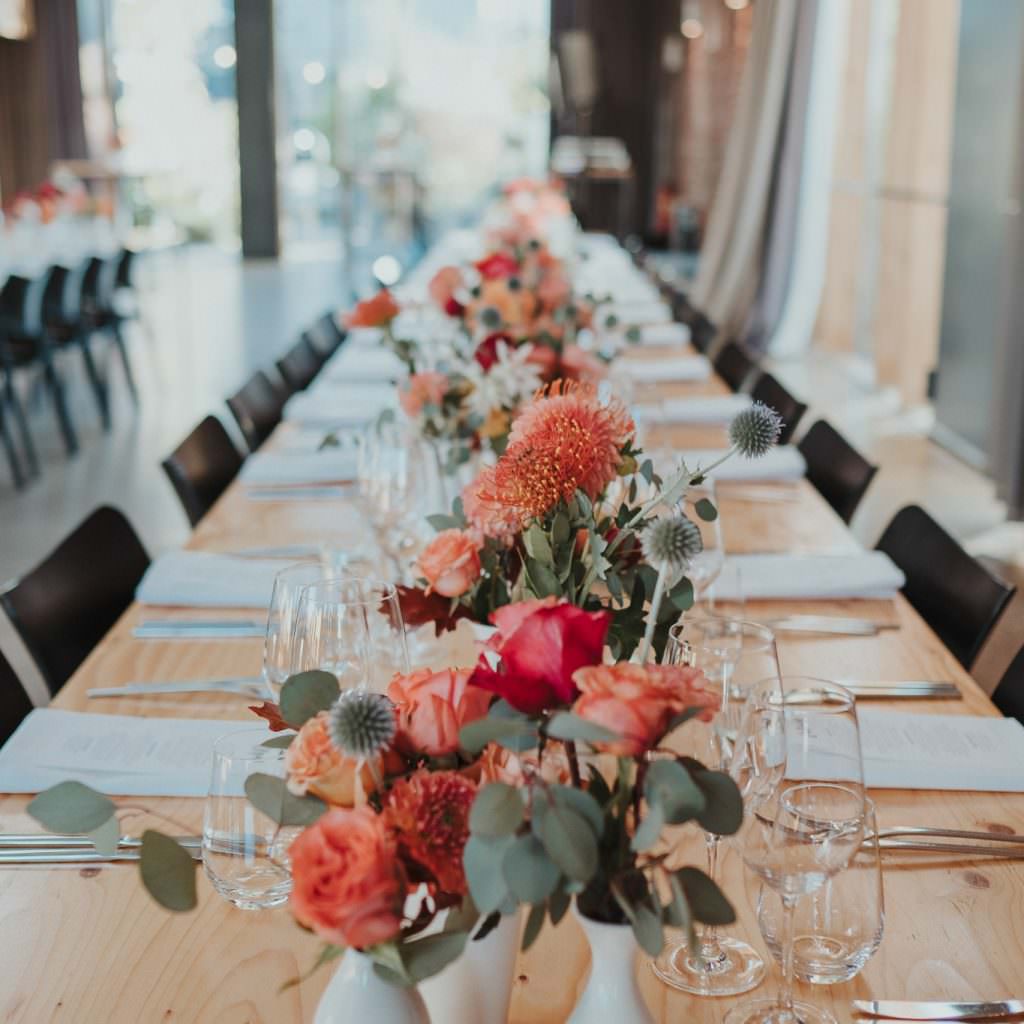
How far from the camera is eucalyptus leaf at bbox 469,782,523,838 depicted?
78 cm

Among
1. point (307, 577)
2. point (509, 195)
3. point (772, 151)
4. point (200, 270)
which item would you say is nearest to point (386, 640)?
point (307, 577)

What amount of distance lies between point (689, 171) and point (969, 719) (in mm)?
13207

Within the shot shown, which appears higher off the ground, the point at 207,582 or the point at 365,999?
the point at 365,999

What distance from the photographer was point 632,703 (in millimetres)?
801

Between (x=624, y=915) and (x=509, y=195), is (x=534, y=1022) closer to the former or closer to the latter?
(x=624, y=915)

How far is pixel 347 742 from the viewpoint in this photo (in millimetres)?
806

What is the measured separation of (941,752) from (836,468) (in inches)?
59.5

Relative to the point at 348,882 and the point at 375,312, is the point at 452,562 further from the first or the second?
the point at 375,312

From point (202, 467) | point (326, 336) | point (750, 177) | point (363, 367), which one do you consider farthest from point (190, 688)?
point (750, 177)

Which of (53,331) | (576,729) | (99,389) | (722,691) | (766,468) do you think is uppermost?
(576,729)

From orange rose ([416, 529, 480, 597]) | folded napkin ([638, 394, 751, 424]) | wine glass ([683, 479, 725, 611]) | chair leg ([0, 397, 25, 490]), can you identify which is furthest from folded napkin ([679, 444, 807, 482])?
chair leg ([0, 397, 25, 490])

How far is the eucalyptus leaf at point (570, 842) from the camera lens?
77 cm

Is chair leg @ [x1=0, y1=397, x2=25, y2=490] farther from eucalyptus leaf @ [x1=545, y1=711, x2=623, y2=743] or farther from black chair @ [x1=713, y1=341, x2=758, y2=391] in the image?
eucalyptus leaf @ [x1=545, y1=711, x2=623, y2=743]

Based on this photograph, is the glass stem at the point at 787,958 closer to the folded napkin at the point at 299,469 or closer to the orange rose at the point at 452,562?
the orange rose at the point at 452,562
